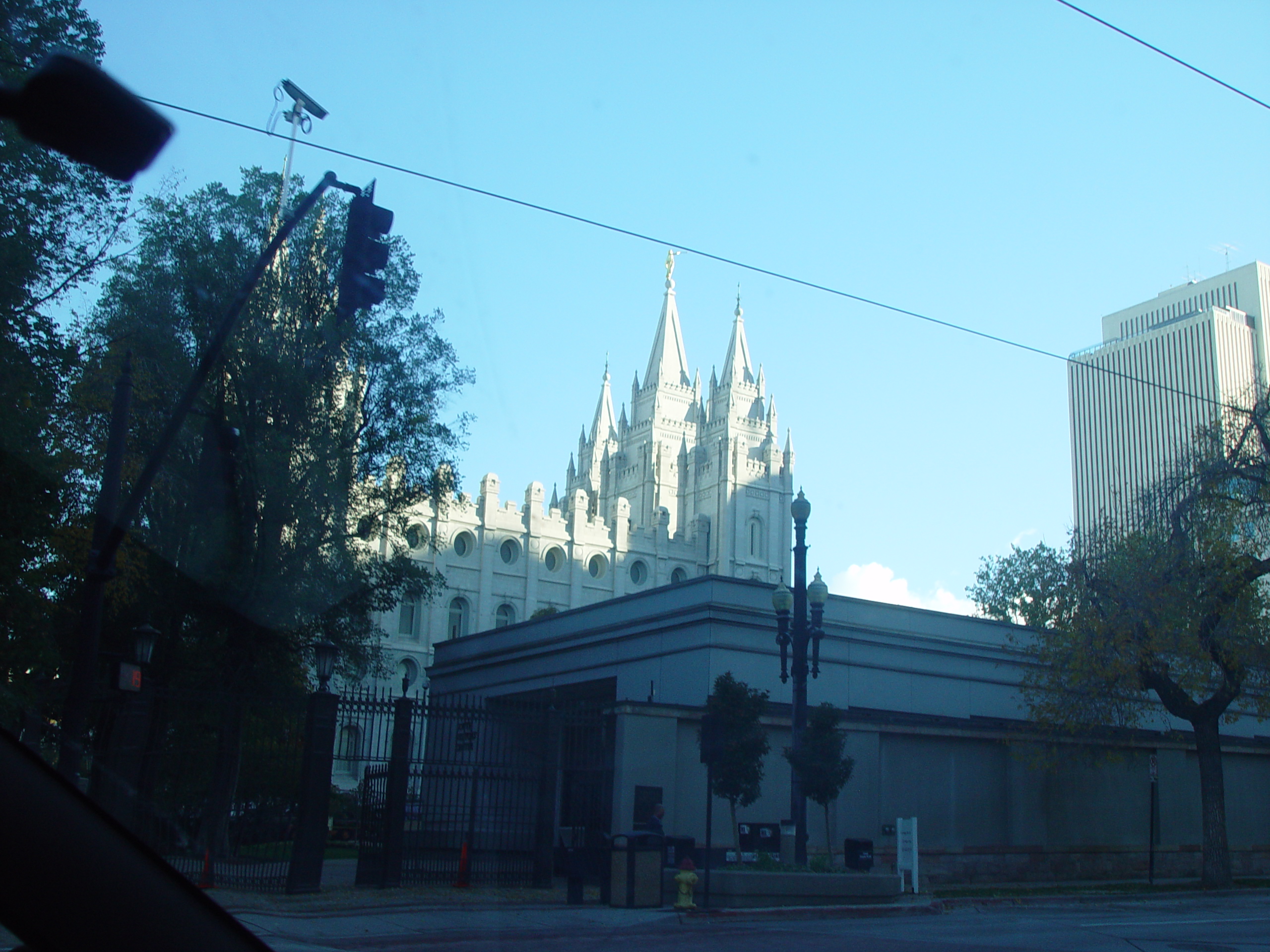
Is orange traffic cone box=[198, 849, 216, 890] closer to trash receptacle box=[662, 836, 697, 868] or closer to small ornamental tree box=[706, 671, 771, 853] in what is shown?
trash receptacle box=[662, 836, 697, 868]

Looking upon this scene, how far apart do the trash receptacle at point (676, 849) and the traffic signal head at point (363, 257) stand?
10.5 meters

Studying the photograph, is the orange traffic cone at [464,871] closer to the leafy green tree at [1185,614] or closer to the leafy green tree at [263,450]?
the leafy green tree at [263,450]

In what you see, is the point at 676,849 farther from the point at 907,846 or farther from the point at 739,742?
the point at 907,846

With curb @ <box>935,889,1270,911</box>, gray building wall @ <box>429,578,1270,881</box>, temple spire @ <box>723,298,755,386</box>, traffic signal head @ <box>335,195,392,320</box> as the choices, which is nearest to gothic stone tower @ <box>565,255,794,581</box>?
temple spire @ <box>723,298,755,386</box>

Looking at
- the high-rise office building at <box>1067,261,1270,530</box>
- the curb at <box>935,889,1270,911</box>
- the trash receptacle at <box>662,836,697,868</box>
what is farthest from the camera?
the high-rise office building at <box>1067,261,1270,530</box>

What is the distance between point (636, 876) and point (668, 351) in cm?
9510

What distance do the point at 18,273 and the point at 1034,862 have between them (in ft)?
76.0

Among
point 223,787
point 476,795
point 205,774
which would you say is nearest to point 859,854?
point 476,795

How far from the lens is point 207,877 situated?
559 inches

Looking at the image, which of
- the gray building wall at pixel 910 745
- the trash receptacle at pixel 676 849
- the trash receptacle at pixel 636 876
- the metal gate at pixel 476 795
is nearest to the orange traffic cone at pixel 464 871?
the metal gate at pixel 476 795

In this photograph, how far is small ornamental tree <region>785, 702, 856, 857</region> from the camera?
19.3 meters

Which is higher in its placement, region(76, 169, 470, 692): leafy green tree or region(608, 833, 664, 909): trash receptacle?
region(76, 169, 470, 692): leafy green tree

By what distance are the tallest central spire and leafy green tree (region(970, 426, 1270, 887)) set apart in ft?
268

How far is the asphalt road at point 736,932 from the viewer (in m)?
11.1
